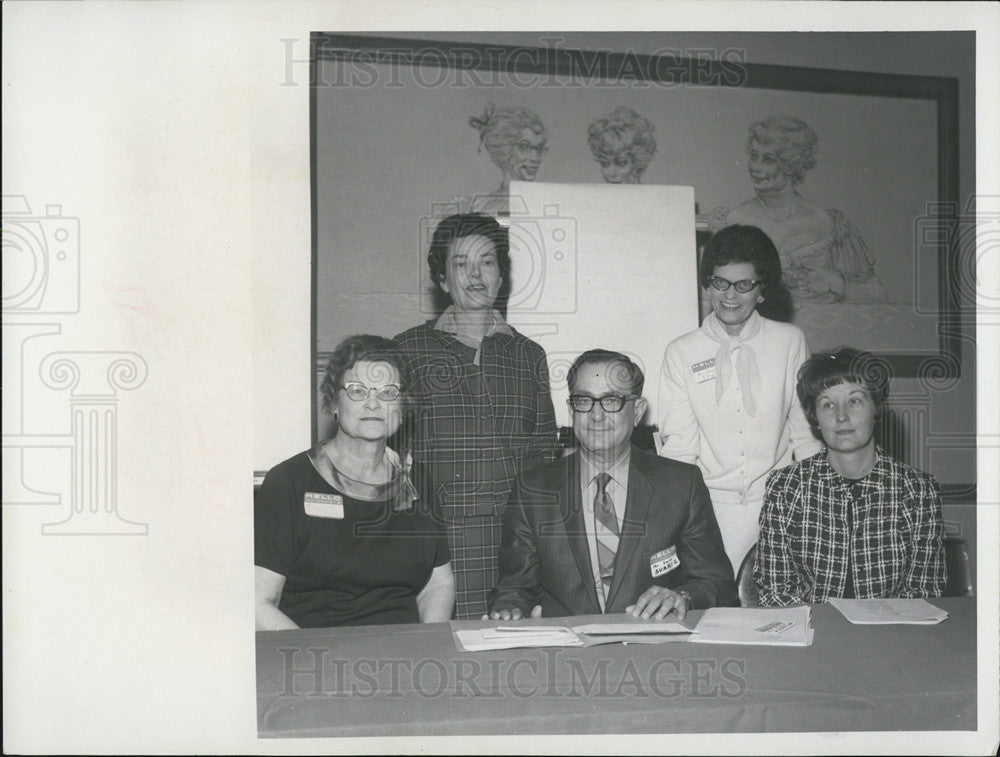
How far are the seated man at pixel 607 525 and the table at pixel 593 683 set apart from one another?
19cm

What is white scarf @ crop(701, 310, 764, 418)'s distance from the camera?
10.5 ft

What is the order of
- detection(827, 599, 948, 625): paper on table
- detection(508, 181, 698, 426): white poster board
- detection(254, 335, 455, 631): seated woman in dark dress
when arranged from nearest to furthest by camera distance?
1. detection(827, 599, 948, 625): paper on table
2. detection(254, 335, 455, 631): seated woman in dark dress
3. detection(508, 181, 698, 426): white poster board

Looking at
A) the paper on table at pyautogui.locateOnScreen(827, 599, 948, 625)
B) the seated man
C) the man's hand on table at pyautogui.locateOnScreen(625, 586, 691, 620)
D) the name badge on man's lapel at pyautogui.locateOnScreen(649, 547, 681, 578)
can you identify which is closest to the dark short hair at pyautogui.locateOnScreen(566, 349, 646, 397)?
the seated man

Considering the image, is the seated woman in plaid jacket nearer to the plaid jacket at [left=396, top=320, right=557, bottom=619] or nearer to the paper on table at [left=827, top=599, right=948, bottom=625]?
the paper on table at [left=827, top=599, right=948, bottom=625]

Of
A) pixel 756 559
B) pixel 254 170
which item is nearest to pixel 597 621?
pixel 756 559

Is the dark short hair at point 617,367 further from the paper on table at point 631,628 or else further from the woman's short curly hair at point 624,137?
the paper on table at point 631,628

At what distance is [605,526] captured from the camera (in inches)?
123

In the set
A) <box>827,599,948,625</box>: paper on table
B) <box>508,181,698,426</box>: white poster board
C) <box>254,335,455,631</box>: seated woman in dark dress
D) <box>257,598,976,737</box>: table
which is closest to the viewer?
<box>257,598,976,737</box>: table

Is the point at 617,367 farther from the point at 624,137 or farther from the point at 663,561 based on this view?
the point at 624,137

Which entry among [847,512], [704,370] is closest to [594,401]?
[704,370]

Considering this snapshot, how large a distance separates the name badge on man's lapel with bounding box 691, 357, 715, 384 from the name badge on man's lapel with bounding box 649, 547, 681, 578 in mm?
540

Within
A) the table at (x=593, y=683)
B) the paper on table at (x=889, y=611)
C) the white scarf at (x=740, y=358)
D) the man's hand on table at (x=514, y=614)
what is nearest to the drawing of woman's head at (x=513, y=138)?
the white scarf at (x=740, y=358)

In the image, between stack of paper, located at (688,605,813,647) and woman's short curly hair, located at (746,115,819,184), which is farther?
woman's short curly hair, located at (746,115,819,184)

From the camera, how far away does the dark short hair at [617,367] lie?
318 centimetres
